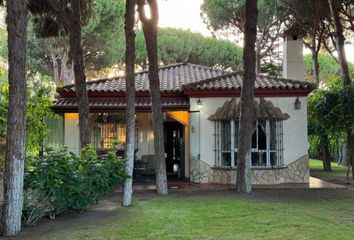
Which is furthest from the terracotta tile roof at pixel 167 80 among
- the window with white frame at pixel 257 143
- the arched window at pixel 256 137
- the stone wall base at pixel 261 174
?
the stone wall base at pixel 261 174

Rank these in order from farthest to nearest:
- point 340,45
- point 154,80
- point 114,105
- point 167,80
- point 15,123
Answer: point 167,80 < point 340,45 < point 114,105 < point 154,80 < point 15,123

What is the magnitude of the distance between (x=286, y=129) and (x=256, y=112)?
53.2 inches

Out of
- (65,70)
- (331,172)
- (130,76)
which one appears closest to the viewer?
(130,76)

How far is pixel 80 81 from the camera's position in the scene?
12633 millimetres

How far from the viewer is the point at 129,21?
444 inches

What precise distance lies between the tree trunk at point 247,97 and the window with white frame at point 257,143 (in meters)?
2.71

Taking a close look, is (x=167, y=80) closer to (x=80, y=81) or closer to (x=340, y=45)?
(x=80, y=81)

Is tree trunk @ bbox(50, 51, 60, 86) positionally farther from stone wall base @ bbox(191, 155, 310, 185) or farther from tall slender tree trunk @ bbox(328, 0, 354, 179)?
tall slender tree trunk @ bbox(328, 0, 354, 179)

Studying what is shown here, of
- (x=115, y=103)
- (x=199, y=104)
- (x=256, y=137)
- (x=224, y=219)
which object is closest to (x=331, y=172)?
(x=256, y=137)

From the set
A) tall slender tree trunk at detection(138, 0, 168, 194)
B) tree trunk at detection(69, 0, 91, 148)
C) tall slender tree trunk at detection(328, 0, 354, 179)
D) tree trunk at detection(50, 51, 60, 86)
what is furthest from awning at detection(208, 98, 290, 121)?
tree trunk at detection(50, 51, 60, 86)

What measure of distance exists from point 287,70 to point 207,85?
4555 mm

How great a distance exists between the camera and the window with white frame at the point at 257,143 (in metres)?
15.7

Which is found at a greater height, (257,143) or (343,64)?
(343,64)

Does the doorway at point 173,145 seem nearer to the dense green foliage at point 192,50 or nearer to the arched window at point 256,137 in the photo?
the arched window at point 256,137
